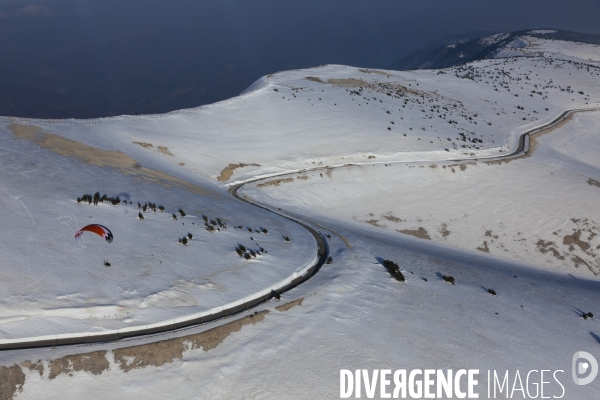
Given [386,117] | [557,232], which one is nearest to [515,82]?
[386,117]

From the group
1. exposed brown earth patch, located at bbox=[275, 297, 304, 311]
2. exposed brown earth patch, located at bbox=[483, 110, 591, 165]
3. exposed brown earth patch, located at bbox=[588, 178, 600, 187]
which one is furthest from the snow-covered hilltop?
exposed brown earth patch, located at bbox=[588, 178, 600, 187]

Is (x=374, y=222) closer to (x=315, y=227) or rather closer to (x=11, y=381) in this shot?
(x=315, y=227)

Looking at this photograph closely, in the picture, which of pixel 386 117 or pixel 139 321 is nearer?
pixel 139 321

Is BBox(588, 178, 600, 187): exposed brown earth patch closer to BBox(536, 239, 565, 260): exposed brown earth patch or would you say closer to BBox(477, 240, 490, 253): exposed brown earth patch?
BBox(536, 239, 565, 260): exposed brown earth patch

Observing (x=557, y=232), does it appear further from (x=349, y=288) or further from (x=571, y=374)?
(x=349, y=288)

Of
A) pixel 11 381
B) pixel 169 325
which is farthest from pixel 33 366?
pixel 169 325

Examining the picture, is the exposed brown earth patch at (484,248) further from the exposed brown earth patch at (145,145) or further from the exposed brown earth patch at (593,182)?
the exposed brown earth patch at (145,145)
